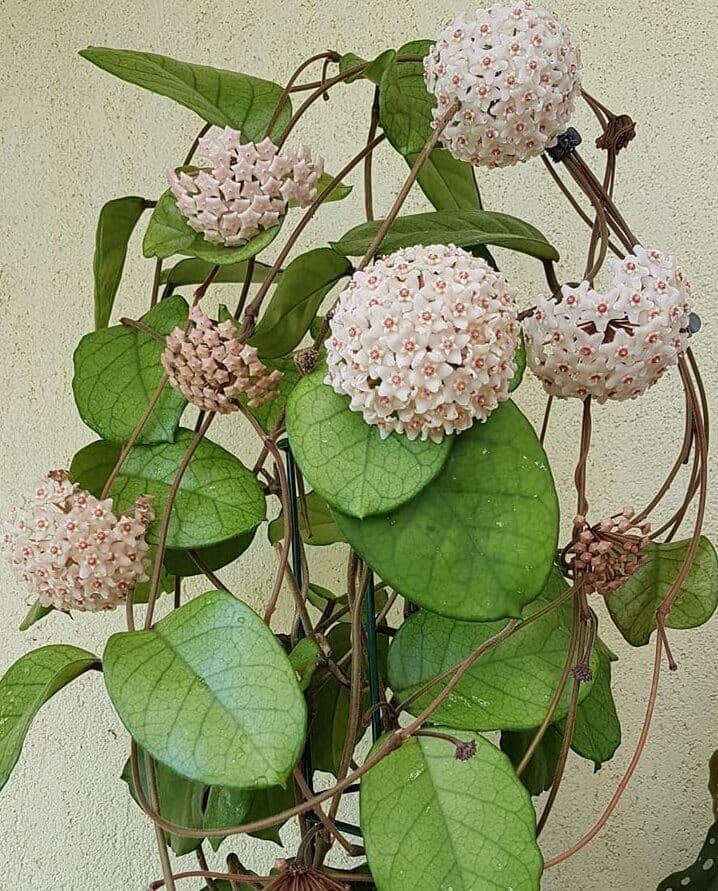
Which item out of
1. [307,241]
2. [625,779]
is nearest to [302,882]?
[625,779]

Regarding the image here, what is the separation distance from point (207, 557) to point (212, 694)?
0.21 meters

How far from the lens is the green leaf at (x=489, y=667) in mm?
600

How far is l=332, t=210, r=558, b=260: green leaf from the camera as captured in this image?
2.09ft

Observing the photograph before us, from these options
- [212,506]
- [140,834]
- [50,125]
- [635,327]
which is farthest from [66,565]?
[50,125]

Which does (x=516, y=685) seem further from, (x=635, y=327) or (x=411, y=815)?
(x=635, y=327)

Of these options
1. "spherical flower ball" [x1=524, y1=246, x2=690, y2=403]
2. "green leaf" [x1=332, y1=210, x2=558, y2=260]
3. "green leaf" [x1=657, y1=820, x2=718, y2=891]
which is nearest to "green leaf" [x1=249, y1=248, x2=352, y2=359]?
"green leaf" [x1=332, y1=210, x2=558, y2=260]

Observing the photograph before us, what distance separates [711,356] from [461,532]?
50cm

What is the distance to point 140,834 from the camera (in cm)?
107

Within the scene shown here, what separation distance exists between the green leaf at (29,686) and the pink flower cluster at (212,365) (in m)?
0.17

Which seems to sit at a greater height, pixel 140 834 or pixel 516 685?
pixel 516 685

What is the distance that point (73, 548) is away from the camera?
587mm

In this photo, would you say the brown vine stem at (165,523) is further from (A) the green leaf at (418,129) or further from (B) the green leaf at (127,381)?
(A) the green leaf at (418,129)

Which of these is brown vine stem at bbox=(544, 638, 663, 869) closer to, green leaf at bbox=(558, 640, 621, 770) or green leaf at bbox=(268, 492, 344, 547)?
green leaf at bbox=(558, 640, 621, 770)

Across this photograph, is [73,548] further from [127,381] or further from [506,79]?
[506,79]
